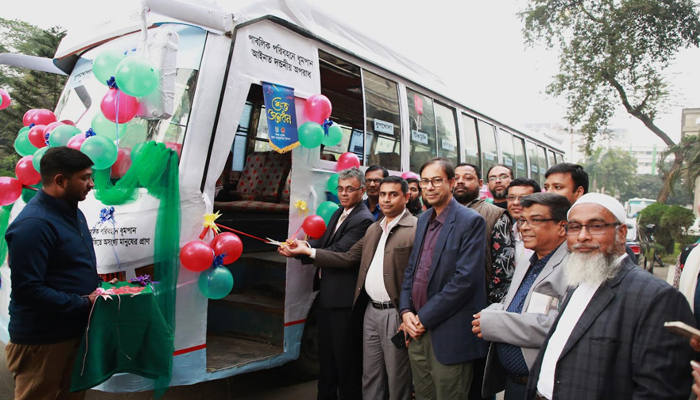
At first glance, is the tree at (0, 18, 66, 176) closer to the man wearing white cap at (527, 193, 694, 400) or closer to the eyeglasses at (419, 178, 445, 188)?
the eyeglasses at (419, 178, 445, 188)

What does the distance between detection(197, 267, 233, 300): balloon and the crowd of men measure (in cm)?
61

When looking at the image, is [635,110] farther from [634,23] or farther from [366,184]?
[366,184]

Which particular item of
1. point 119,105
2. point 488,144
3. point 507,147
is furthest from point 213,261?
point 507,147

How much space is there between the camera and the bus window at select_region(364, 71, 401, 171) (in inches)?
195

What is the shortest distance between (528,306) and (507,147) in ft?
23.4

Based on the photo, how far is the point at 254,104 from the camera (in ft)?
21.1

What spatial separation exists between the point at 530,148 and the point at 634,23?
908 cm

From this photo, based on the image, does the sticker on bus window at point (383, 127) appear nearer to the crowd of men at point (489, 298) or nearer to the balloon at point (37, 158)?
the crowd of men at point (489, 298)

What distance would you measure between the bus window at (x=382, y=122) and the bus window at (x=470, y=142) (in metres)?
2.08

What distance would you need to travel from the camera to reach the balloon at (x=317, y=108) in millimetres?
3949

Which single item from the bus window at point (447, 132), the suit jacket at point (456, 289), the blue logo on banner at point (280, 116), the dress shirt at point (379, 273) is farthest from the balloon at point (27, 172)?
the bus window at point (447, 132)

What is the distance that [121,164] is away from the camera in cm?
315

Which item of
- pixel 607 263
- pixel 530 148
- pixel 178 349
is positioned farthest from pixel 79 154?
pixel 530 148

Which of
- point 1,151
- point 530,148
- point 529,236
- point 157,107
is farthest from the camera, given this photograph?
point 1,151
